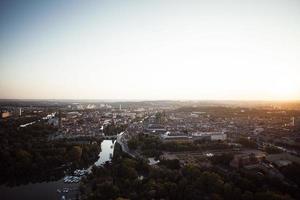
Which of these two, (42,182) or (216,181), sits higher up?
(216,181)

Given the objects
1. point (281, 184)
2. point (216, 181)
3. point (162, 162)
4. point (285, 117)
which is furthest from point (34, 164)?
point (285, 117)

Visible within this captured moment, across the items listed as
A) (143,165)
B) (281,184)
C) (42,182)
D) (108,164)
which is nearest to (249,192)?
(281,184)

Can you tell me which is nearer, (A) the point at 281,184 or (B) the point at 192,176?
(A) the point at 281,184

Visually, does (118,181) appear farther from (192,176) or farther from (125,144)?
(125,144)

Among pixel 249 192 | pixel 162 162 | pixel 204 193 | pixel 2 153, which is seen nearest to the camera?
pixel 249 192

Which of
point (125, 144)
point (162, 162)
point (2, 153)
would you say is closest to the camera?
point (162, 162)

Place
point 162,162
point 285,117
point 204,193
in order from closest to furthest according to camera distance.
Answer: point 204,193 < point 162,162 < point 285,117

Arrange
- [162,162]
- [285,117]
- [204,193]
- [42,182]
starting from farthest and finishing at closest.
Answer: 1. [285,117]
2. [162,162]
3. [42,182]
4. [204,193]

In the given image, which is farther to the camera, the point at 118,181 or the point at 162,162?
the point at 162,162

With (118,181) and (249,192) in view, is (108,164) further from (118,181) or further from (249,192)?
(249,192)
